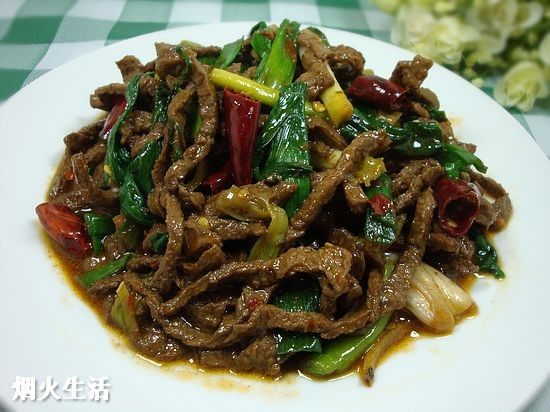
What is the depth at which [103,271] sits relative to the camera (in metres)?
3.24

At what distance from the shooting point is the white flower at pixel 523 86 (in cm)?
528

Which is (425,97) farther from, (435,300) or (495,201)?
(435,300)

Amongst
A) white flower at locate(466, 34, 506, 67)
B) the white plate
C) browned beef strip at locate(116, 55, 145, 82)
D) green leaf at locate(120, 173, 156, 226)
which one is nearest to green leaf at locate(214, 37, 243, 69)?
browned beef strip at locate(116, 55, 145, 82)

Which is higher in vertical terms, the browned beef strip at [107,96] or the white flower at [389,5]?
the white flower at [389,5]

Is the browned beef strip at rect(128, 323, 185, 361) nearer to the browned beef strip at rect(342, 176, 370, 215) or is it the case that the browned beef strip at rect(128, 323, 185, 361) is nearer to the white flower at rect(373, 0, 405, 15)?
the browned beef strip at rect(342, 176, 370, 215)

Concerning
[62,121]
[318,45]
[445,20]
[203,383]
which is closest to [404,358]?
[203,383]

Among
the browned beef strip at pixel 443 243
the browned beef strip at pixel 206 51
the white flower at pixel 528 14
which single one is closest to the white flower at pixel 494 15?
the white flower at pixel 528 14

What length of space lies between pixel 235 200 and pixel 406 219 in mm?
1110

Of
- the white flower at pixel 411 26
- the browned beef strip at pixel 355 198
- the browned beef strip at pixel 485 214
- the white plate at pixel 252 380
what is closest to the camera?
the white plate at pixel 252 380

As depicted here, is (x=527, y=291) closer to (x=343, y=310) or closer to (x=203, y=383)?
(x=343, y=310)

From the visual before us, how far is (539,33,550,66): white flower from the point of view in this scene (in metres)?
5.30

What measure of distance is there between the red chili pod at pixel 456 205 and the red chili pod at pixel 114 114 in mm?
2192

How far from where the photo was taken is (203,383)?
2.74 meters

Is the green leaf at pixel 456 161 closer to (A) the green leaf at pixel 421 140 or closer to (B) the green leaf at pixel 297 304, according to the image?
(A) the green leaf at pixel 421 140
